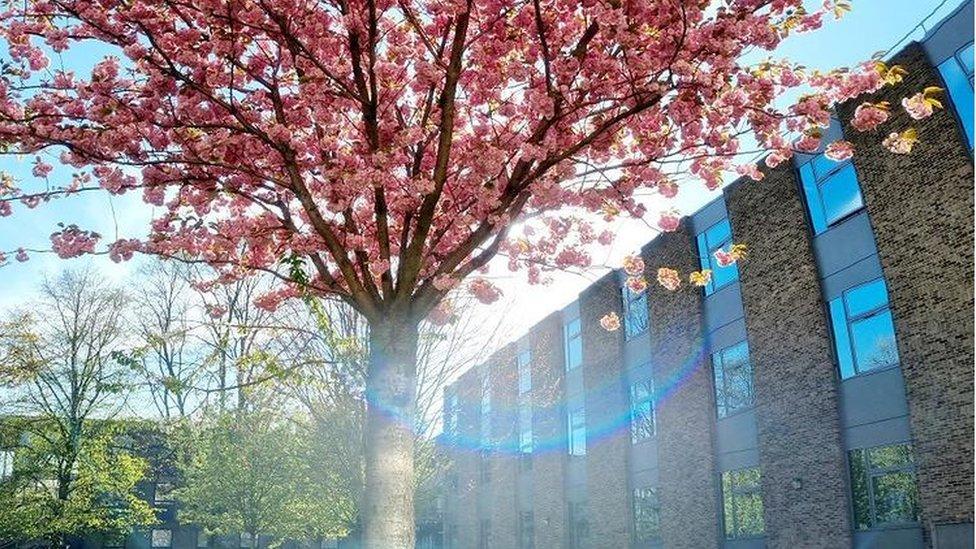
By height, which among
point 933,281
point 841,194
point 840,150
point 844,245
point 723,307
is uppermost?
point 841,194

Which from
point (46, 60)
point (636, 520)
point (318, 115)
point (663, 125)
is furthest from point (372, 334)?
point (636, 520)

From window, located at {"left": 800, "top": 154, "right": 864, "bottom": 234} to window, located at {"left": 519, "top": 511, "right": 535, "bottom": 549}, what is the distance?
2003cm

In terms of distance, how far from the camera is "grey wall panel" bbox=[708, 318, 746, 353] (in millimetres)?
20953

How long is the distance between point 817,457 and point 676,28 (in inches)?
533

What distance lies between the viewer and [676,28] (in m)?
6.86

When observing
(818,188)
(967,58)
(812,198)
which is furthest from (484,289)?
(812,198)

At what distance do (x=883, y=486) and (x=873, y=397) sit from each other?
5.82ft

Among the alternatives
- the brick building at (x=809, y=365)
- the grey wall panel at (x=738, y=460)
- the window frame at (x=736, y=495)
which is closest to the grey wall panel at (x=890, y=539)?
the brick building at (x=809, y=365)

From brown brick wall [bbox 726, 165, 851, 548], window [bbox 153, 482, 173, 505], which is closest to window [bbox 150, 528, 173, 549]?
window [bbox 153, 482, 173, 505]

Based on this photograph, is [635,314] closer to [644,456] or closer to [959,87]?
[644,456]

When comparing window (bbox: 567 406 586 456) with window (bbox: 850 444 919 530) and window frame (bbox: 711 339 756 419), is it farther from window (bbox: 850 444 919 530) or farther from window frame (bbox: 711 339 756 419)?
window (bbox: 850 444 919 530)

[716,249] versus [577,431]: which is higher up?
[716,249]

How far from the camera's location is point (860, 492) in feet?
54.3

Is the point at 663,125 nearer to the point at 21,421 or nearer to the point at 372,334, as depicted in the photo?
the point at 372,334
